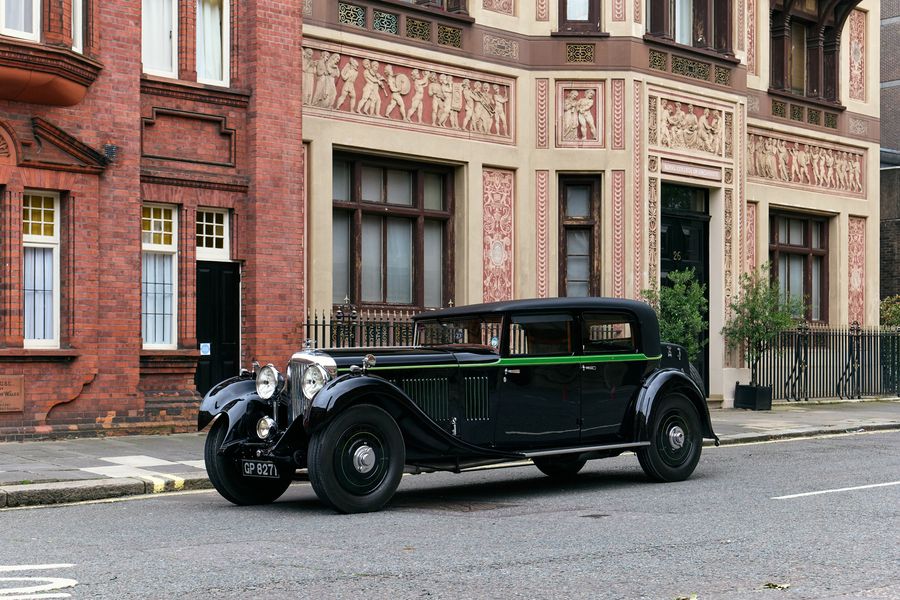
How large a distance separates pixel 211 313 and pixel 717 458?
749 cm

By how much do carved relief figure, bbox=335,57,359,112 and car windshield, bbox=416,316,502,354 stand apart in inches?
319

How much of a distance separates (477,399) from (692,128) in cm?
1403

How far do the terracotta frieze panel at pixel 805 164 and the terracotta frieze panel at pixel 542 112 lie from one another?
5.81 meters

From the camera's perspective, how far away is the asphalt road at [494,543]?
707cm

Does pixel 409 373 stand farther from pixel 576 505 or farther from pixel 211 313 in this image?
→ pixel 211 313

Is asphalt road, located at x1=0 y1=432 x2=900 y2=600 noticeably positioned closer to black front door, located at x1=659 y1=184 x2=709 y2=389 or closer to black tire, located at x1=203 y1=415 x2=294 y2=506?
black tire, located at x1=203 y1=415 x2=294 y2=506

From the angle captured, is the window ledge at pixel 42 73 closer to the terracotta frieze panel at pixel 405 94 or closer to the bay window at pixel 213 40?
the bay window at pixel 213 40

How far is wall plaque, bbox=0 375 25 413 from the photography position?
15.6 m

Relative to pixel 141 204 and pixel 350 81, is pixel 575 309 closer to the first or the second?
pixel 141 204

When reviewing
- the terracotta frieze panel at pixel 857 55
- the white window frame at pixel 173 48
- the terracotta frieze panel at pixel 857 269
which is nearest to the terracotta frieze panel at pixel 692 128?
the terracotta frieze panel at pixel 857 55

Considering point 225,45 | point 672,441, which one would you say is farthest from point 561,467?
point 225,45

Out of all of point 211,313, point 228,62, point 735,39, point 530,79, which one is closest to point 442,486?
point 211,313

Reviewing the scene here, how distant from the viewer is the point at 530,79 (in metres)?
22.2

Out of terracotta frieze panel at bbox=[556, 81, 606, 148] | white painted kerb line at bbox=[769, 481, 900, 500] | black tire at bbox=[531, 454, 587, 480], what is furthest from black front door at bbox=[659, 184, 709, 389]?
white painted kerb line at bbox=[769, 481, 900, 500]
